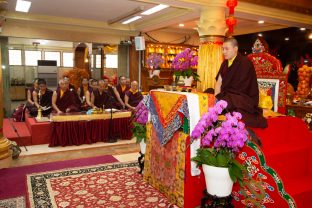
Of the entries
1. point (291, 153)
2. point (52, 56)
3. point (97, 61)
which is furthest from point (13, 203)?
point (52, 56)

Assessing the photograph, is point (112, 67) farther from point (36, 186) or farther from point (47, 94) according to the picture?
point (36, 186)

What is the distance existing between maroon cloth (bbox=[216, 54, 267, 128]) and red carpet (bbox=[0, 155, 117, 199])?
2399mm

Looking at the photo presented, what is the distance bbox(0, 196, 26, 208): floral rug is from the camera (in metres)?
2.90

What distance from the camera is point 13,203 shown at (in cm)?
296

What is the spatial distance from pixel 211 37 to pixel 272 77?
8.19 feet

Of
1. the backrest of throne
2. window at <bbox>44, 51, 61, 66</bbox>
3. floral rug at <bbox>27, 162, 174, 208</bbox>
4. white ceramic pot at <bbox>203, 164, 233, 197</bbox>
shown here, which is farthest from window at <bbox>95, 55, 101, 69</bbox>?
white ceramic pot at <bbox>203, 164, 233, 197</bbox>

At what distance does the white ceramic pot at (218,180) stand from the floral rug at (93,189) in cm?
66

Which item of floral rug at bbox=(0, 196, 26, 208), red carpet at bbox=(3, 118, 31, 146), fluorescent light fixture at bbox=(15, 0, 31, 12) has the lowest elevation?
floral rug at bbox=(0, 196, 26, 208)

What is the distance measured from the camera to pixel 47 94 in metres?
7.40

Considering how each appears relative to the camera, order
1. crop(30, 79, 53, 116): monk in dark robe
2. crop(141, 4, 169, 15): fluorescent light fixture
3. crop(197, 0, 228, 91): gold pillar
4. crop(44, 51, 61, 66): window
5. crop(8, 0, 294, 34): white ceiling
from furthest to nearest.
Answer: crop(44, 51, 61, 66): window → crop(30, 79, 53, 116): monk in dark robe → crop(141, 4, 169, 15): fluorescent light fixture → crop(8, 0, 294, 34): white ceiling → crop(197, 0, 228, 91): gold pillar

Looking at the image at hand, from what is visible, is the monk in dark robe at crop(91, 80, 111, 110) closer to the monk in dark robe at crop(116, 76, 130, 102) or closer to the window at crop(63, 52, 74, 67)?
the monk in dark robe at crop(116, 76, 130, 102)

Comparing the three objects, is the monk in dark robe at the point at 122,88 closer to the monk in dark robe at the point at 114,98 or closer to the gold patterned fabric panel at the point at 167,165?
the monk in dark robe at the point at 114,98

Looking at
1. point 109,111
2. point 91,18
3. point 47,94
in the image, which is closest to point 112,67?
point 91,18

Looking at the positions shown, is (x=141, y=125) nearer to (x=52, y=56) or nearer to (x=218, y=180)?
(x=218, y=180)
